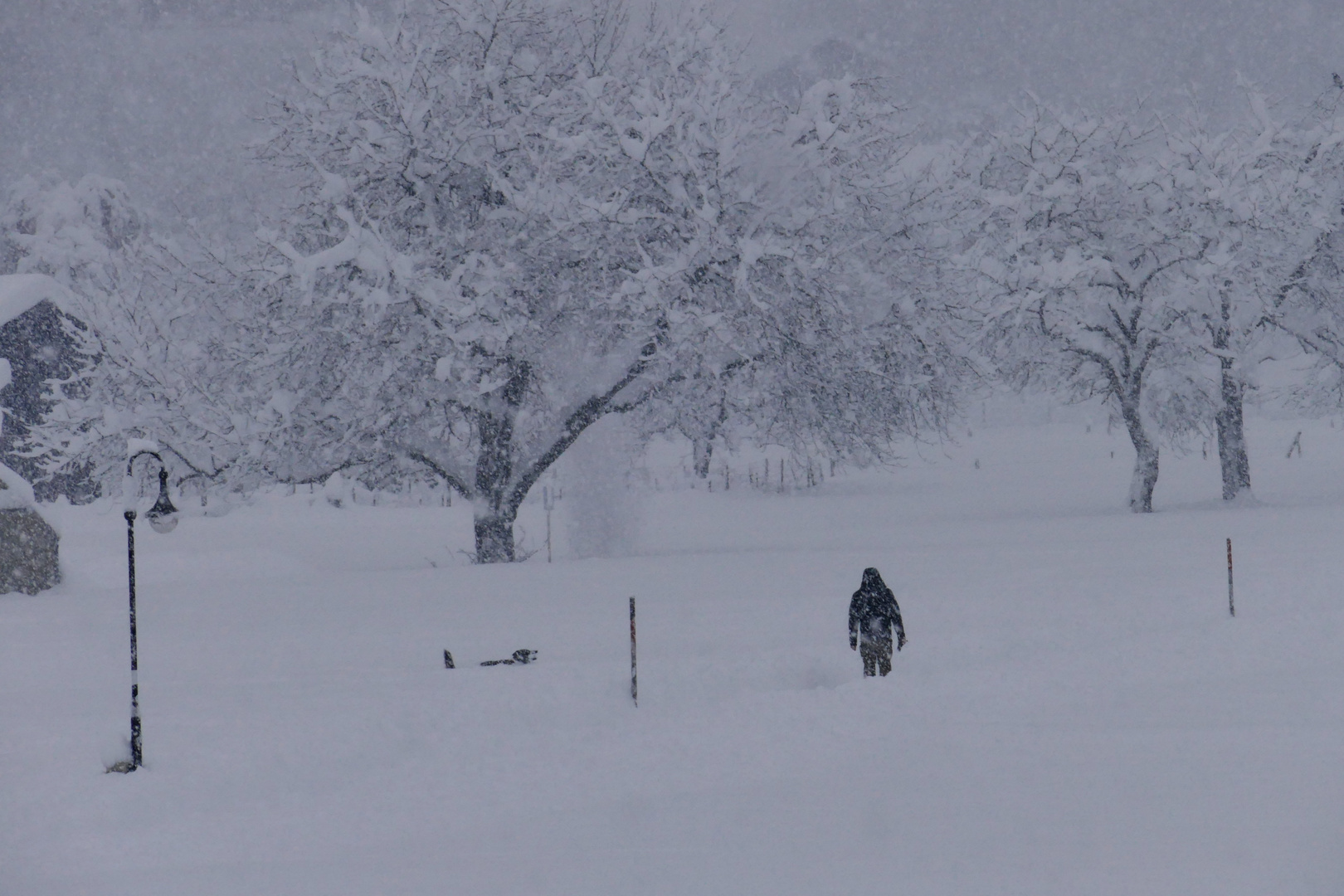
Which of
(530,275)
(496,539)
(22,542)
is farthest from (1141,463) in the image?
(22,542)

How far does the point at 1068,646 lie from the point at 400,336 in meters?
10.8

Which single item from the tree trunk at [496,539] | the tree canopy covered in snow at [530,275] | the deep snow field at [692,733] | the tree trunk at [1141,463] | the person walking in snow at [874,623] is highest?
the tree canopy covered in snow at [530,275]

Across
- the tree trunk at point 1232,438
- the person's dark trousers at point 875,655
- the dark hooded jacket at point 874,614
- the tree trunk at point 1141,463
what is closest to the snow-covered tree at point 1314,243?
the tree trunk at point 1232,438

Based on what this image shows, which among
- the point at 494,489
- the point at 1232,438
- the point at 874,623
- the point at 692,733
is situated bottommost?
the point at 692,733

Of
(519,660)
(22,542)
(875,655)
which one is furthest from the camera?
(22,542)

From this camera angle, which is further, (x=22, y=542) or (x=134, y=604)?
(x=22, y=542)

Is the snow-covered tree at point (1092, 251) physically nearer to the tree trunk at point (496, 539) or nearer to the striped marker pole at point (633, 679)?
the tree trunk at point (496, 539)

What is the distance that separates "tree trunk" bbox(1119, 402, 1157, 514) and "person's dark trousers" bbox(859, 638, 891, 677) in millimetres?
19930

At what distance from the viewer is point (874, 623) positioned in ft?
38.2

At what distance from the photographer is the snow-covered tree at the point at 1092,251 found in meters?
28.6

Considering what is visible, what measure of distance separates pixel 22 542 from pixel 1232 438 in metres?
29.0

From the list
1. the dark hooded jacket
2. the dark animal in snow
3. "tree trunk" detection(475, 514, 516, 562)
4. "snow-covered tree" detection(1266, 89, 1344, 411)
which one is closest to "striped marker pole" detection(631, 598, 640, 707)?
the dark animal in snow

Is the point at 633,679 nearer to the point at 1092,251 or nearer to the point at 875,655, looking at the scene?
the point at 875,655

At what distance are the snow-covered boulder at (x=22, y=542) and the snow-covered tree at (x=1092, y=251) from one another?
68.2 ft
